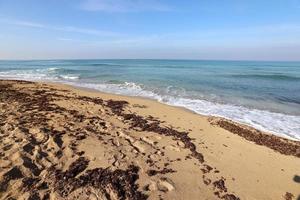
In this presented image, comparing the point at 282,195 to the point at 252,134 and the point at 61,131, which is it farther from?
the point at 61,131

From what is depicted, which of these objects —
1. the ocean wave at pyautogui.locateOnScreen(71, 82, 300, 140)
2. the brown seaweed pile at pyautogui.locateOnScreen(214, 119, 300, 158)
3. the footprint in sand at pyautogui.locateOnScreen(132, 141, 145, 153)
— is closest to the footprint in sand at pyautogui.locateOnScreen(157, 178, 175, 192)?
the footprint in sand at pyautogui.locateOnScreen(132, 141, 145, 153)

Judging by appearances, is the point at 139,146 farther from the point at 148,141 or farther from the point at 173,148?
the point at 173,148

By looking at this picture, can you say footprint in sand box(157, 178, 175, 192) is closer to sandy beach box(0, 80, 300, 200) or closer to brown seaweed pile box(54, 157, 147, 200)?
sandy beach box(0, 80, 300, 200)

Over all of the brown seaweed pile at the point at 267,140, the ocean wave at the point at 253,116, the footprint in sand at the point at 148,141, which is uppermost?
the footprint in sand at the point at 148,141

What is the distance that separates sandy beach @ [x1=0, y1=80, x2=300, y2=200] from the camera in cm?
404

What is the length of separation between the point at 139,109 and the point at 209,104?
428 cm

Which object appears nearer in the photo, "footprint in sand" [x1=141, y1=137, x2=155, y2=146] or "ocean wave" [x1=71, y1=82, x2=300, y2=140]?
"footprint in sand" [x1=141, y1=137, x2=155, y2=146]

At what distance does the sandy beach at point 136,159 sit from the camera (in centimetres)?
404

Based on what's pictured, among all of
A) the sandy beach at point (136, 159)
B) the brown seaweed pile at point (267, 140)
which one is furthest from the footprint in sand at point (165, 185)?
the brown seaweed pile at point (267, 140)

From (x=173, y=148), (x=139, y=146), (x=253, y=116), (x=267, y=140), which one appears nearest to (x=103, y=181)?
(x=139, y=146)

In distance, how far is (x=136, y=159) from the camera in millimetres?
5012

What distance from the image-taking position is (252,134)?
7379 millimetres

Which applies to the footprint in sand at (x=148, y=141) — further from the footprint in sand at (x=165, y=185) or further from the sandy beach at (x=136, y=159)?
the footprint in sand at (x=165, y=185)

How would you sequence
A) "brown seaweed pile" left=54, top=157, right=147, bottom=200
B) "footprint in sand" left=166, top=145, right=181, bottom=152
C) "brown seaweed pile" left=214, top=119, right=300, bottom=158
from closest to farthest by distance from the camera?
"brown seaweed pile" left=54, top=157, right=147, bottom=200, "footprint in sand" left=166, top=145, right=181, bottom=152, "brown seaweed pile" left=214, top=119, right=300, bottom=158
